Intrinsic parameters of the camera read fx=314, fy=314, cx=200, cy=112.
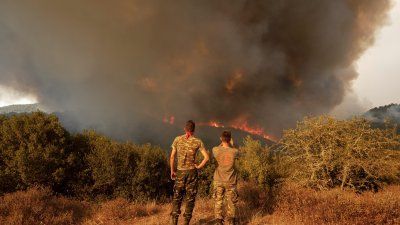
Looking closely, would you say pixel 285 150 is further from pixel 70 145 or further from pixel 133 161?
pixel 70 145

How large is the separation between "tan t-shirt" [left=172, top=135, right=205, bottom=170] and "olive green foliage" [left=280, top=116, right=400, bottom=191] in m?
6.35

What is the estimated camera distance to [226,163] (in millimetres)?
8422

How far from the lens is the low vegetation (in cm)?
1009

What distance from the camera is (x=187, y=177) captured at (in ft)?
27.3

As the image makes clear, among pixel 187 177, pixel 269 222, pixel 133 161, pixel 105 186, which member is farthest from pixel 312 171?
pixel 105 186

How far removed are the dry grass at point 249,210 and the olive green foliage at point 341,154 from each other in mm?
1731

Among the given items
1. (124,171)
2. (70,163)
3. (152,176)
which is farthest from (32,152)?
(152,176)

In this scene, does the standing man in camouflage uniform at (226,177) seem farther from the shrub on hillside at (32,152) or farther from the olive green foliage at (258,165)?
the shrub on hillside at (32,152)

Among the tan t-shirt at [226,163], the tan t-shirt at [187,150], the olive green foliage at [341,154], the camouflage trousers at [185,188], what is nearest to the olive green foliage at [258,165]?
the olive green foliage at [341,154]

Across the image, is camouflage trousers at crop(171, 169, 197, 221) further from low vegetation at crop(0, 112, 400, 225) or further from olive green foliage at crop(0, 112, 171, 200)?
olive green foliage at crop(0, 112, 171, 200)

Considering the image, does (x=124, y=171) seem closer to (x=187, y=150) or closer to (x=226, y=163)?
(x=187, y=150)

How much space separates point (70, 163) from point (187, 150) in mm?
6898

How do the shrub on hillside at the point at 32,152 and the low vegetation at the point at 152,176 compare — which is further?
the shrub on hillside at the point at 32,152

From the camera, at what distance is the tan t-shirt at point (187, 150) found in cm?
828
